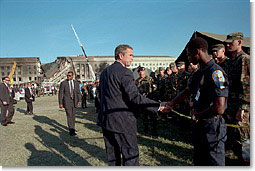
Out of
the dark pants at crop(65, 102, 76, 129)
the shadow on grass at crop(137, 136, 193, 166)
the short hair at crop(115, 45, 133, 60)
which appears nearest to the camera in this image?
the short hair at crop(115, 45, 133, 60)

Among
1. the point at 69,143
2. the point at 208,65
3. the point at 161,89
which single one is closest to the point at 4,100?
the point at 69,143

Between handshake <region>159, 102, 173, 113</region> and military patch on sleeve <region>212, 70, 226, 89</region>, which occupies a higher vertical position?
military patch on sleeve <region>212, 70, 226, 89</region>

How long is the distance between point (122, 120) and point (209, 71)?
1.27 metres

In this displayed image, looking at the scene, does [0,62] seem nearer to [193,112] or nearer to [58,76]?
[58,76]

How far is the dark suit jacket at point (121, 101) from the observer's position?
240 centimetres

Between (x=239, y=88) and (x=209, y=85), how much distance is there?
1398mm

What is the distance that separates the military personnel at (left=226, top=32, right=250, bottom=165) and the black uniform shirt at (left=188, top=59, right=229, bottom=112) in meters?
1.12

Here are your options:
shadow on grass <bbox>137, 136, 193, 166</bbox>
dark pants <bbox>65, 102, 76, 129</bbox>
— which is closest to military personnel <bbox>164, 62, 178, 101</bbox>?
shadow on grass <bbox>137, 136, 193, 166</bbox>

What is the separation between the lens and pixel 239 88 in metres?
3.11

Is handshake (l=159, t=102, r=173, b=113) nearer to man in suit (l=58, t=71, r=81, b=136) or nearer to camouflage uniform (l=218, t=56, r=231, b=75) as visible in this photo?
camouflage uniform (l=218, t=56, r=231, b=75)

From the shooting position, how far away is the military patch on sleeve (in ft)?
6.61

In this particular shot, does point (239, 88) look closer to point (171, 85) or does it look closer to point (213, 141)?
point (213, 141)

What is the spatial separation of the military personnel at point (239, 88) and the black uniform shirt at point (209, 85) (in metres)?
1.12

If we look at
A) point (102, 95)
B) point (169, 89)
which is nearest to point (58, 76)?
point (169, 89)
